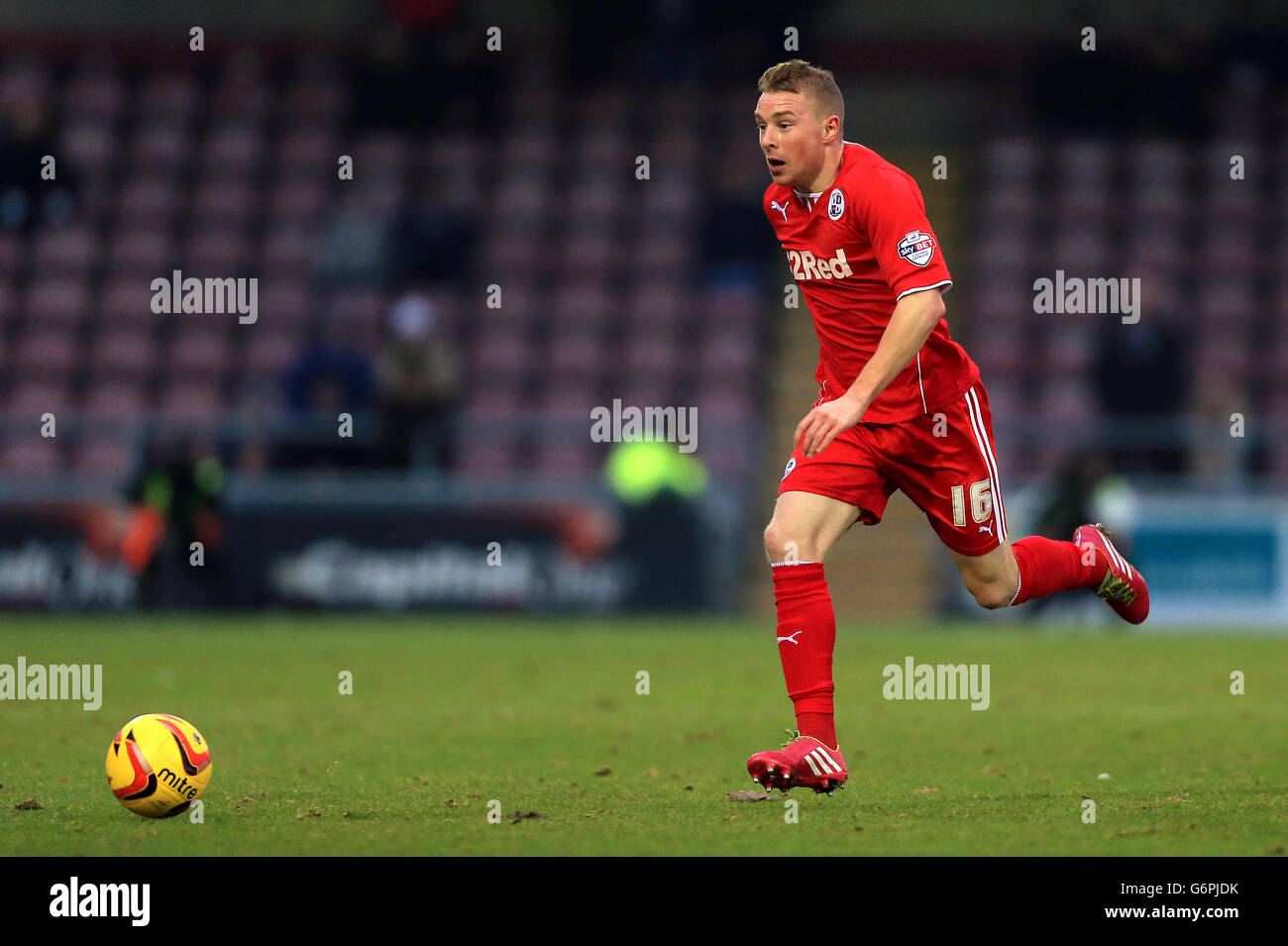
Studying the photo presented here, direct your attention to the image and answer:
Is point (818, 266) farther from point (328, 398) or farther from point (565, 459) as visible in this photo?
point (565, 459)

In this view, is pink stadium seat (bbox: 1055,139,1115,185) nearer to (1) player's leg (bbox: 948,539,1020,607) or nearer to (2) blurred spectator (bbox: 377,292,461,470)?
(2) blurred spectator (bbox: 377,292,461,470)

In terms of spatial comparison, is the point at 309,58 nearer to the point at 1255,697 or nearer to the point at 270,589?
the point at 270,589

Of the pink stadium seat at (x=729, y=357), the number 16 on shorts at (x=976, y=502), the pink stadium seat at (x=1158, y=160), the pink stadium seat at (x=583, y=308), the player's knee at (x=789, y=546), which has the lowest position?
the player's knee at (x=789, y=546)

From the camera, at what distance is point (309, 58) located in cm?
2209

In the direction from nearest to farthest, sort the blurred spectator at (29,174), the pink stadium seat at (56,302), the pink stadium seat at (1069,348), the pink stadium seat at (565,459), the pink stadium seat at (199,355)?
1. the blurred spectator at (29,174)
2. the pink stadium seat at (565,459)
3. the pink stadium seat at (1069,348)
4. the pink stadium seat at (199,355)
5. the pink stadium seat at (56,302)

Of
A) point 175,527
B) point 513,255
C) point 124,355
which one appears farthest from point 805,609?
point 124,355

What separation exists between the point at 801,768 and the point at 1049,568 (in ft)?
5.50

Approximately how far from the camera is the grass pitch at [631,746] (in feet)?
17.2

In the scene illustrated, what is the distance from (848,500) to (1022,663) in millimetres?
5809

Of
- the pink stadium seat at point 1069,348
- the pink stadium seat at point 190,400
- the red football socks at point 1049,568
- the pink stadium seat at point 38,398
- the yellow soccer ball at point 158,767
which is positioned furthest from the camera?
the pink stadium seat at point 38,398

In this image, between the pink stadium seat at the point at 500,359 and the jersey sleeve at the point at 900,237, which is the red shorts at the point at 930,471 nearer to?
the jersey sleeve at the point at 900,237

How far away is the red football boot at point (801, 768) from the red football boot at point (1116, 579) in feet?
5.97

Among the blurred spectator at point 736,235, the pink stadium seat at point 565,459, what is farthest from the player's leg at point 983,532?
the blurred spectator at point 736,235
